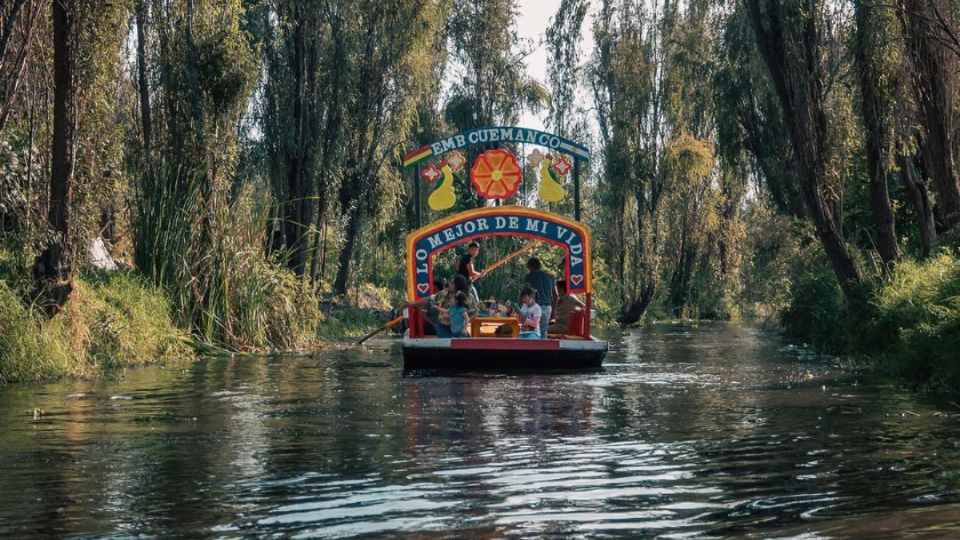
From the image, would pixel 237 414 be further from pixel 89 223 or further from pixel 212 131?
pixel 212 131

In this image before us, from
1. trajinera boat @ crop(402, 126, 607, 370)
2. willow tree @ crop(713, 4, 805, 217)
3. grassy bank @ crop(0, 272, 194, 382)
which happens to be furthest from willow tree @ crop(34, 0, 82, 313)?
willow tree @ crop(713, 4, 805, 217)

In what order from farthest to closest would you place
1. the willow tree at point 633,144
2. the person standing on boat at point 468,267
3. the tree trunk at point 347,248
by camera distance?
1. the willow tree at point 633,144
2. the tree trunk at point 347,248
3. the person standing on boat at point 468,267

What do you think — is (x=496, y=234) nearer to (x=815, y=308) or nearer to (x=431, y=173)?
(x=431, y=173)

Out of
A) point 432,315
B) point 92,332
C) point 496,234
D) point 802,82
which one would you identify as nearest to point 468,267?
point 496,234

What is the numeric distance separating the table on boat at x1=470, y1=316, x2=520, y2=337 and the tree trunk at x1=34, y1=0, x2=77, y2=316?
6.30 metres

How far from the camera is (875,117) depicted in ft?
72.1

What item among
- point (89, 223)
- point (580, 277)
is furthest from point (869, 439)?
point (89, 223)

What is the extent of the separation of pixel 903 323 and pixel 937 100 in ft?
12.8

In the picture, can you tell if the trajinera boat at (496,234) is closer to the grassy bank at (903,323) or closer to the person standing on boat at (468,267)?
the person standing on boat at (468,267)

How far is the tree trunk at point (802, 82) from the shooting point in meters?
21.4

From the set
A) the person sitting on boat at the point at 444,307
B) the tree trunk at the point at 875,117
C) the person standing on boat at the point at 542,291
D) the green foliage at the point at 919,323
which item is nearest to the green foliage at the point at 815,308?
the tree trunk at the point at 875,117

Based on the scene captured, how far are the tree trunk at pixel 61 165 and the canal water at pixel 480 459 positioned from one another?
2214mm

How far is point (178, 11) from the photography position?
25.2 m

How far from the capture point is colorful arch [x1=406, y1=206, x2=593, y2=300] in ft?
69.6
